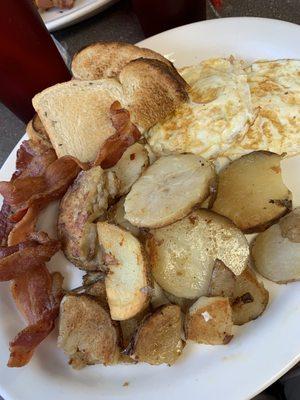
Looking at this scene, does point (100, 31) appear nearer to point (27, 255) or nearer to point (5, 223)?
point (5, 223)

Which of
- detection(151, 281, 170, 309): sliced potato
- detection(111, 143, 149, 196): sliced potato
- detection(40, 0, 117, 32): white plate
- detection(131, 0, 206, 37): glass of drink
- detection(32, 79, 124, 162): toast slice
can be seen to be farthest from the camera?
detection(40, 0, 117, 32): white plate

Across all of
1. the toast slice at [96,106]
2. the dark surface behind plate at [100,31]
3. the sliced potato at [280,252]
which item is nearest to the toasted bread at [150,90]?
the toast slice at [96,106]

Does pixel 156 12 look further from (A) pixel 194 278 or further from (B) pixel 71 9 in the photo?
(A) pixel 194 278

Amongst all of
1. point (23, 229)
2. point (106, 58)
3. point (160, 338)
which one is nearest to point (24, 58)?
point (106, 58)

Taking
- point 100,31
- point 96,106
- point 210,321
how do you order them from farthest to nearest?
point 100,31 → point 96,106 → point 210,321

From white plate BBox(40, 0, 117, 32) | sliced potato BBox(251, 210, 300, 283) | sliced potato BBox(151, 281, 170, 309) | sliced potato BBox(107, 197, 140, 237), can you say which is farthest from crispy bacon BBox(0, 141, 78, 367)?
white plate BBox(40, 0, 117, 32)

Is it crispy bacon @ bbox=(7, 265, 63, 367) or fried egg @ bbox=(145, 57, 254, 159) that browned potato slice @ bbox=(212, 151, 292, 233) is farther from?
crispy bacon @ bbox=(7, 265, 63, 367)
